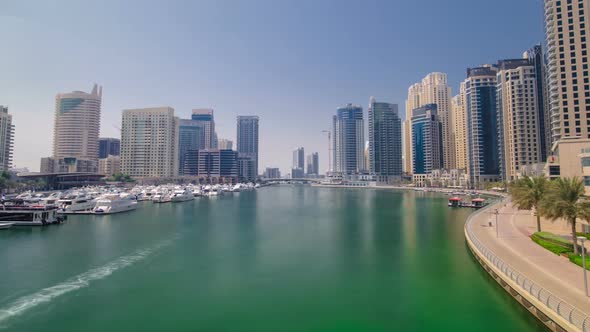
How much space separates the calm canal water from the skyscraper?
80.7 meters

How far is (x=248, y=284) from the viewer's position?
28.7 metres

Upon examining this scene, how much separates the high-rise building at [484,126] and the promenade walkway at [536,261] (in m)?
160

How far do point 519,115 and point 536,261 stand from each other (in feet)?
528

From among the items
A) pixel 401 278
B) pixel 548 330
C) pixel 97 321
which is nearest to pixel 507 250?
pixel 401 278

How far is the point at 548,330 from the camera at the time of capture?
18812 millimetres

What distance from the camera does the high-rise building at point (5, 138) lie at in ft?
583

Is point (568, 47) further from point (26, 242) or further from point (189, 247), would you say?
point (26, 242)

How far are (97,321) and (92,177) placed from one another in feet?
647

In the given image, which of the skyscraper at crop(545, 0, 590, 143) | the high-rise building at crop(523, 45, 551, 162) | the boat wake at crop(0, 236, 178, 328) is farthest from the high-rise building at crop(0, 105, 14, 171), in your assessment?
the high-rise building at crop(523, 45, 551, 162)

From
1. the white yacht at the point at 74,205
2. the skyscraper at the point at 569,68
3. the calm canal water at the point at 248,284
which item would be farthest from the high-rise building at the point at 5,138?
the skyscraper at the point at 569,68

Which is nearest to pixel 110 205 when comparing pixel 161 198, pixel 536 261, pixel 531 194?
pixel 161 198

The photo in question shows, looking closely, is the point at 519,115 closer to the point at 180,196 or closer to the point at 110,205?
the point at 180,196

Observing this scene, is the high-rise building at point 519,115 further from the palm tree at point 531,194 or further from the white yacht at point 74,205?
the white yacht at point 74,205

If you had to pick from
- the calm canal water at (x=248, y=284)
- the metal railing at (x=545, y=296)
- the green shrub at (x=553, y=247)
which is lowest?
the calm canal water at (x=248, y=284)
